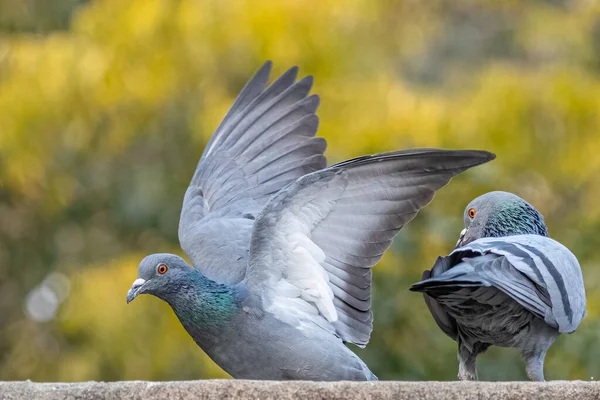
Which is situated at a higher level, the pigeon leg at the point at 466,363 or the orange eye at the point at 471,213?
the orange eye at the point at 471,213

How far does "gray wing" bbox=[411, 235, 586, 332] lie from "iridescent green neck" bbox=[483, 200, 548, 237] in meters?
0.61

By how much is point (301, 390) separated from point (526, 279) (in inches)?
50.1

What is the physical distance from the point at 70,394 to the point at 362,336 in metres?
1.68

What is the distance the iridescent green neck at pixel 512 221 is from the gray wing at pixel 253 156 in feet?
→ 3.83

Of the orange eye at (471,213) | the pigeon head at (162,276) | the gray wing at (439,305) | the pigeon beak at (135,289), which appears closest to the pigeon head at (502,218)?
Result: the orange eye at (471,213)

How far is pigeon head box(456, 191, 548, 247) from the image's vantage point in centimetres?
474

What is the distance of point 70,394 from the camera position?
3.16m

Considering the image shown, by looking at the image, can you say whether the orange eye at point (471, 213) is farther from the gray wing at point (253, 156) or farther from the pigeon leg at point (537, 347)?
the gray wing at point (253, 156)

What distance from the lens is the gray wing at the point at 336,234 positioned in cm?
421

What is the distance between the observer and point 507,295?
4.06m

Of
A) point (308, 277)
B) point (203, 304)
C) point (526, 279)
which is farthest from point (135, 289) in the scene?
point (526, 279)

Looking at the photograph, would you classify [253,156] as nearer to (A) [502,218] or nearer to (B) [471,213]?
(B) [471,213]

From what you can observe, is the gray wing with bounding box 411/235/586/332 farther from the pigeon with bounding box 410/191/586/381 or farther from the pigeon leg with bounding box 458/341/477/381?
the pigeon leg with bounding box 458/341/477/381

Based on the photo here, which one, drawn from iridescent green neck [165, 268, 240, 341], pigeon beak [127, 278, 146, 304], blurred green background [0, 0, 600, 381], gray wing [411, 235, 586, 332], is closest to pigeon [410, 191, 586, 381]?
gray wing [411, 235, 586, 332]
